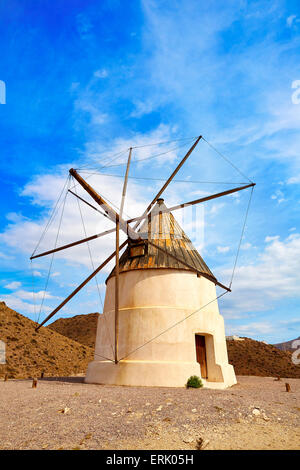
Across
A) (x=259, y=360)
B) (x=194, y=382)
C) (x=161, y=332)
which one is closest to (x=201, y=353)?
(x=194, y=382)

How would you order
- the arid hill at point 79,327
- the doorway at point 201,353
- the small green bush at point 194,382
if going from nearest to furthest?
1. the small green bush at point 194,382
2. the doorway at point 201,353
3. the arid hill at point 79,327

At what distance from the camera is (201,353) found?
16.4 metres

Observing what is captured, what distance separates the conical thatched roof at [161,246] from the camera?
17.0 meters

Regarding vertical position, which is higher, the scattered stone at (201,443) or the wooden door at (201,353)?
the wooden door at (201,353)

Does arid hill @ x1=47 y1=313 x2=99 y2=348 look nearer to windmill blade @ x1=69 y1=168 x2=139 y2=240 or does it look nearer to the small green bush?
windmill blade @ x1=69 y1=168 x2=139 y2=240

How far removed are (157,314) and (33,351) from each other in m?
20.1

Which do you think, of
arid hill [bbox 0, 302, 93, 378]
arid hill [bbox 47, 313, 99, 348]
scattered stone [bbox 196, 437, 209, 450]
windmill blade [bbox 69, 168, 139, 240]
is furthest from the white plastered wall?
arid hill [bbox 47, 313, 99, 348]

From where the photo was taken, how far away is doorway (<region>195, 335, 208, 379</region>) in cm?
1619

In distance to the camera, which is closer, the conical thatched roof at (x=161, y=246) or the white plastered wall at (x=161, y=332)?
the white plastered wall at (x=161, y=332)

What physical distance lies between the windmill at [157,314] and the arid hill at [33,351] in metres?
12.6

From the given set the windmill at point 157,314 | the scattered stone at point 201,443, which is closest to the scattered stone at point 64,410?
the scattered stone at point 201,443

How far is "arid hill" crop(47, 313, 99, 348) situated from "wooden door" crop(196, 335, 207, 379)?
36893 millimetres

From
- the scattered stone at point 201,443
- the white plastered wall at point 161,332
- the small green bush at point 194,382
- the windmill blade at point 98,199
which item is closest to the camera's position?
the scattered stone at point 201,443

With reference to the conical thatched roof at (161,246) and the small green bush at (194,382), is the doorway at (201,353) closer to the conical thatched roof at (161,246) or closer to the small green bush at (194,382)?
the small green bush at (194,382)
